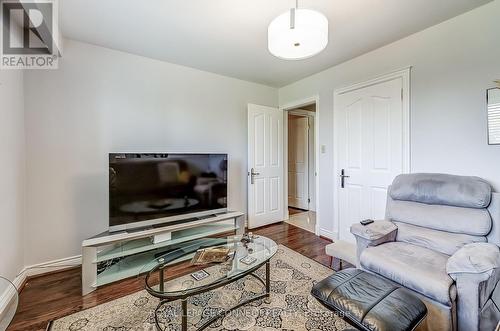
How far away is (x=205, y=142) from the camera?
3307 mm

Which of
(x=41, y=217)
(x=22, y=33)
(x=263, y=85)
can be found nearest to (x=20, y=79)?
(x=22, y=33)

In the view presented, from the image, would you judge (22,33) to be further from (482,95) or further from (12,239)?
(482,95)

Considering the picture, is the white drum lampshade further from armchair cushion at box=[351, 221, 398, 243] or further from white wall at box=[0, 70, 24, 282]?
white wall at box=[0, 70, 24, 282]

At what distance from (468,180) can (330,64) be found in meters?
2.05

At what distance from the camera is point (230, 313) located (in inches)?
65.4

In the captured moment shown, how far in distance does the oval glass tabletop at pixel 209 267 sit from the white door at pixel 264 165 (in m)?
1.49

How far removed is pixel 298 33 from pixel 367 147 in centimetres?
188

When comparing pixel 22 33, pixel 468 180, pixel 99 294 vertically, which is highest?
pixel 22 33

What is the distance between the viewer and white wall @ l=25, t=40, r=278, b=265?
224 centimetres

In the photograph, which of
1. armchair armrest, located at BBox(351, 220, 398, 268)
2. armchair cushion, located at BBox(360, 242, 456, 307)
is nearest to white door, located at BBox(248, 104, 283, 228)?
armchair armrest, located at BBox(351, 220, 398, 268)

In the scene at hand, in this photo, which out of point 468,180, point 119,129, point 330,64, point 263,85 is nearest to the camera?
point 468,180

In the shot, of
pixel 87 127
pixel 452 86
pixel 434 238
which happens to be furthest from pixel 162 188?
pixel 452 86

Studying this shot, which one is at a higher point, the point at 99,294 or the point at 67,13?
the point at 67,13

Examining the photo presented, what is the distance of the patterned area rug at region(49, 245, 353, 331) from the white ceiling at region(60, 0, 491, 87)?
225cm
